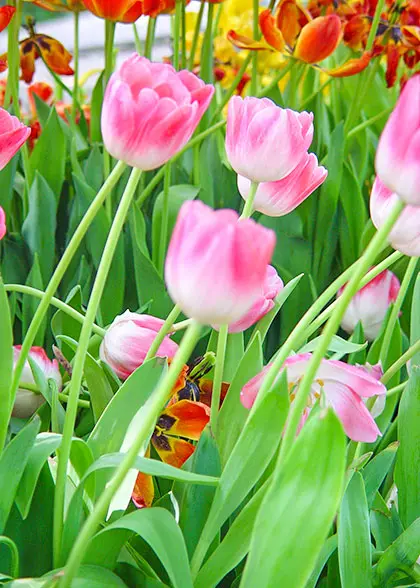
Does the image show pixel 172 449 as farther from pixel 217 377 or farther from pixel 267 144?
pixel 267 144

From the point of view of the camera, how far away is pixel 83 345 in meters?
0.36

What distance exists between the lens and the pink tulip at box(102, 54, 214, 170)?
34 centimetres

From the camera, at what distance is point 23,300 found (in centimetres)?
77

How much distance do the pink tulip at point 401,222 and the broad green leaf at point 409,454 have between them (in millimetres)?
127

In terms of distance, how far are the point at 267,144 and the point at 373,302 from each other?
366mm

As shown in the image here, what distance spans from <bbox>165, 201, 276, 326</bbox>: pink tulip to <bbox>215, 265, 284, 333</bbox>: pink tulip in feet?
0.54

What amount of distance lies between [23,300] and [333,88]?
660 millimetres

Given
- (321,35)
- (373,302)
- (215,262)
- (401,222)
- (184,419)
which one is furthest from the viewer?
(321,35)

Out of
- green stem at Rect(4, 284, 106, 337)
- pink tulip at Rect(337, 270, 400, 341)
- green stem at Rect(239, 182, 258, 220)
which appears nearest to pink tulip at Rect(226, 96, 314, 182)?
green stem at Rect(239, 182, 258, 220)

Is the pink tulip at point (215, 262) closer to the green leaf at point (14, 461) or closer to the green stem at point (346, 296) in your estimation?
the green stem at point (346, 296)

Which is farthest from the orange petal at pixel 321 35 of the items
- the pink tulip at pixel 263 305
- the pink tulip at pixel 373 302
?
the pink tulip at pixel 263 305

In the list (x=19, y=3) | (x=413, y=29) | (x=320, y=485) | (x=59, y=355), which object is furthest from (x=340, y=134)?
(x=320, y=485)

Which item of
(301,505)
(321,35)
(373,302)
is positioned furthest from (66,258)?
(321,35)

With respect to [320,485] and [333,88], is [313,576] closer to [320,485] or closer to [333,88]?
[320,485]
